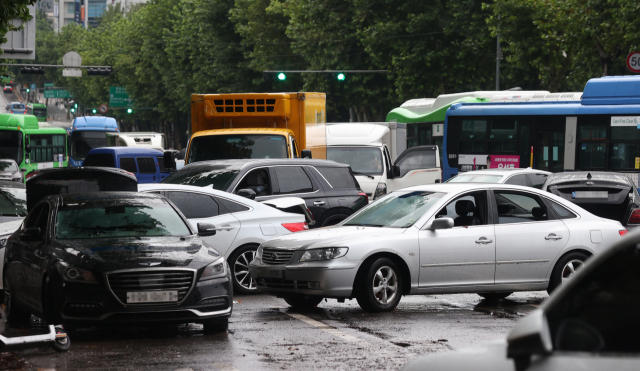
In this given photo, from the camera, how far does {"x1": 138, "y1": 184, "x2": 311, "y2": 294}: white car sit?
1204cm

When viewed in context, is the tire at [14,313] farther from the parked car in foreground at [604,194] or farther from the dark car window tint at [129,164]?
the dark car window tint at [129,164]

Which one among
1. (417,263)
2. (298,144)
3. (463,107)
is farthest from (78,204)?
(463,107)

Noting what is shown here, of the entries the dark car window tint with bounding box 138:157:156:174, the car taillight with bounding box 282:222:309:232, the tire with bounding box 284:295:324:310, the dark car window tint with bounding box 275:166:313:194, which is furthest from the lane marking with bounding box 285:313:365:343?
the dark car window tint with bounding box 138:157:156:174

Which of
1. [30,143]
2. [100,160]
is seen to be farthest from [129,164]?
[30,143]

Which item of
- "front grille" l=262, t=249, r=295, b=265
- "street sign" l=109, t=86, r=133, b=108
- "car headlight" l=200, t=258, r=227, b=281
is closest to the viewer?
"car headlight" l=200, t=258, r=227, b=281

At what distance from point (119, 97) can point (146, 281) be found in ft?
279

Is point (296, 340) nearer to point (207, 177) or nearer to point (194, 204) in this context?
point (194, 204)

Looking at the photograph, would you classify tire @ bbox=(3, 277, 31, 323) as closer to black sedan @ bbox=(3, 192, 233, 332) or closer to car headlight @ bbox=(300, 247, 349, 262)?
black sedan @ bbox=(3, 192, 233, 332)

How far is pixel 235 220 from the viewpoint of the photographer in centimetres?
1214

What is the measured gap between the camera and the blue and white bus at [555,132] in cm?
2264

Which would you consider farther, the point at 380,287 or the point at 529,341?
the point at 380,287

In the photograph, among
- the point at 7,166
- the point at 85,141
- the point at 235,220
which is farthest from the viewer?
the point at 85,141

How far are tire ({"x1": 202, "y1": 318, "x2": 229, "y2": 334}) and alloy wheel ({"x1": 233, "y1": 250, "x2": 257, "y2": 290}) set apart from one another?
327cm

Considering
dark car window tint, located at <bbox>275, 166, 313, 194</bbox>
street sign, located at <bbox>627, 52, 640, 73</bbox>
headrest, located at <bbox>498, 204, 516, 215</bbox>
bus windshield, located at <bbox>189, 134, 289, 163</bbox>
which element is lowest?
headrest, located at <bbox>498, 204, 516, 215</bbox>
